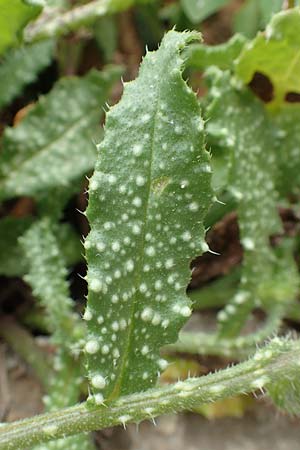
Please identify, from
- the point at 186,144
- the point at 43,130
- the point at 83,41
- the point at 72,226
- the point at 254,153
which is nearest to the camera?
the point at 186,144

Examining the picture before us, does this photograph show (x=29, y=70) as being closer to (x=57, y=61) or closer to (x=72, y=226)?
(x=57, y=61)

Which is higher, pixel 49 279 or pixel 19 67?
pixel 19 67

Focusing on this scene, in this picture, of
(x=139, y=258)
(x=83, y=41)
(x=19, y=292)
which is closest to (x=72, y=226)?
(x=19, y=292)

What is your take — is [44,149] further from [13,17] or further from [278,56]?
[278,56]

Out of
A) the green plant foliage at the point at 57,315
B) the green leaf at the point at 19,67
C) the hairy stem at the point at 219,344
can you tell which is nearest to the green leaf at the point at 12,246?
the green plant foliage at the point at 57,315

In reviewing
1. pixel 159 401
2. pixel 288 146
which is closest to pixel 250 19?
pixel 288 146

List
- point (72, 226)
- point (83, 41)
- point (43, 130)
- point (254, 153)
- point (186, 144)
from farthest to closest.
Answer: point (83, 41) → point (72, 226) → point (43, 130) → point (254, 153) → point (186, 144)

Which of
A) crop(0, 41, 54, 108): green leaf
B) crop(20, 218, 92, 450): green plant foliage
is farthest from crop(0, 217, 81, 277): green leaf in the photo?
crop(0, 41, 54, 108): green leaf
